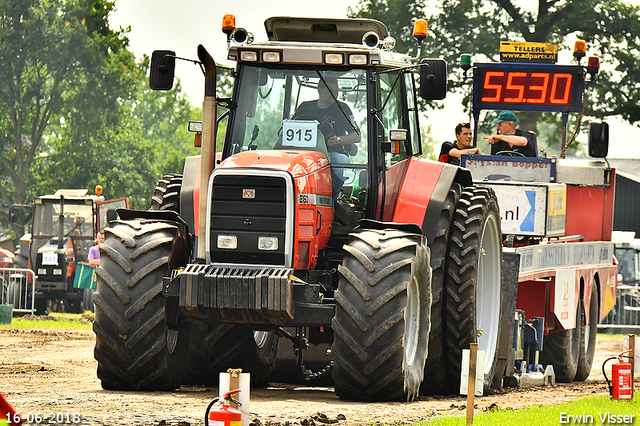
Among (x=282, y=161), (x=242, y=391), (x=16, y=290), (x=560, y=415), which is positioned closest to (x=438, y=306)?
(x=560, y=415)

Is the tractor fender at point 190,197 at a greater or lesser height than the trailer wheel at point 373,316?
greater

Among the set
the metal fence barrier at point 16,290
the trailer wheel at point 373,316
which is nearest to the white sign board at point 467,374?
the trailer wheel at point 373,316

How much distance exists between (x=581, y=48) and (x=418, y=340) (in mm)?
8145

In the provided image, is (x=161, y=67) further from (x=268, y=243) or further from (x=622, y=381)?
(x=622, y=381)

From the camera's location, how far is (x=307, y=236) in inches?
368

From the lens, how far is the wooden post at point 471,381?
A: 7.93m

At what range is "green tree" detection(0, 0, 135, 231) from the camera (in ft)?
146

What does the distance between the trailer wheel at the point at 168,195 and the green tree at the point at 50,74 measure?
34.7m

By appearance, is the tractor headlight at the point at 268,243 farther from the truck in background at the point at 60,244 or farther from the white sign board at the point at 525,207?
the truck in background at the point at 60,244

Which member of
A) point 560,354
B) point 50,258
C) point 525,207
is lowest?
point 50,258

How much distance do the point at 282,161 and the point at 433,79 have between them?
1639 mm

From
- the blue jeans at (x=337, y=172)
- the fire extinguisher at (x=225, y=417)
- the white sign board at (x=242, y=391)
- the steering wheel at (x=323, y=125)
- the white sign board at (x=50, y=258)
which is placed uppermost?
the steering wheel at (x=323, y=125)

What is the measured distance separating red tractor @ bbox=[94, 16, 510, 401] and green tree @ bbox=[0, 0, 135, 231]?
34865 millimetres

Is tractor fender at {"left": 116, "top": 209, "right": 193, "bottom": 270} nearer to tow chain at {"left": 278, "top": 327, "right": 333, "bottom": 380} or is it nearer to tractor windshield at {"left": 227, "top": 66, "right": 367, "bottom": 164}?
tractor windshield at {"left": 227, "top": 66, "right": 367, "bottom": 164}
